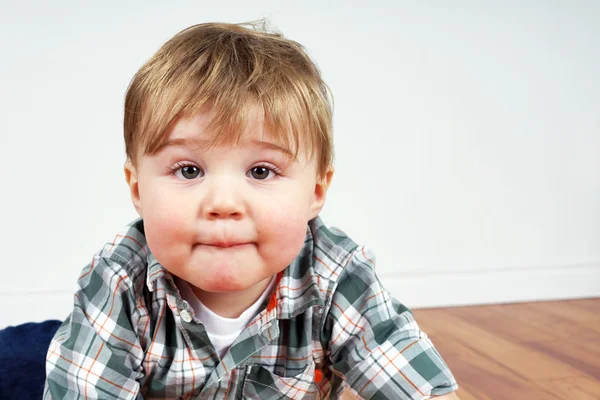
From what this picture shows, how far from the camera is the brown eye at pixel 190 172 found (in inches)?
28.6

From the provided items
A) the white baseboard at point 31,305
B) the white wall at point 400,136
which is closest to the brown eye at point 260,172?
the white wall at point 400,136

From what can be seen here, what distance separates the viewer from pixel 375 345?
2.81 feet

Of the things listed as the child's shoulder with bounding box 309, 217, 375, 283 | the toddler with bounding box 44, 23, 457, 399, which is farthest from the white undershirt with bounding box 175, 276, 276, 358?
the child's shoulder with bounding box 309, 217, 375, 283

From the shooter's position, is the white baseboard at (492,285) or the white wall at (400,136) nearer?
the white wall at (400,136)

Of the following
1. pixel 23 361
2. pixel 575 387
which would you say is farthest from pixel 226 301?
pixel 575 387

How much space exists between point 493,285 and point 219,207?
4.59ft

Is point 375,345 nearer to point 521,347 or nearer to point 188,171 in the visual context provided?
point 188,171

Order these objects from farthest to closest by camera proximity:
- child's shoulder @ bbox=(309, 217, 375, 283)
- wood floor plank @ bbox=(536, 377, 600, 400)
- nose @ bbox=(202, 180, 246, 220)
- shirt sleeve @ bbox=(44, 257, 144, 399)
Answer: wood floor plank @ bbox=(536, 377, 600, 400), child's shoulder @ bbox=(309, 217, 375, 283), shirt sleeve @ bbox=(44, 257, 144, 399), nose @ bbox=(202, 180, 246, 220)

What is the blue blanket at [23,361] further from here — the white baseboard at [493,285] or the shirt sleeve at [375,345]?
the white baseboard at [493,285]

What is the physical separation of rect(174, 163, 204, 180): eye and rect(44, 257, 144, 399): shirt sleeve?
202 mm

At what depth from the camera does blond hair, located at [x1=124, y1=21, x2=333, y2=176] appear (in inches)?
28.6

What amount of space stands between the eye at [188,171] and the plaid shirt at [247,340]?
17 cm

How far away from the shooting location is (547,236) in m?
1.94

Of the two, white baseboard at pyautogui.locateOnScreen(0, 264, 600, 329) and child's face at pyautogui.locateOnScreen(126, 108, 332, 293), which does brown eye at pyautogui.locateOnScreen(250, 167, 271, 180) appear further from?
white baseboard at pyautogui.locateOnScreen(0, 264, 600, 329)
